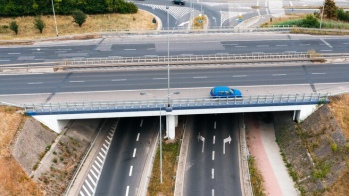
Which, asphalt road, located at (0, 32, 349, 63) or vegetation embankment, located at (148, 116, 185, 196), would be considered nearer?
vegetation embankment, located at (148, 116, 185, 196)

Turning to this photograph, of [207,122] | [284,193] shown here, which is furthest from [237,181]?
[207,122]

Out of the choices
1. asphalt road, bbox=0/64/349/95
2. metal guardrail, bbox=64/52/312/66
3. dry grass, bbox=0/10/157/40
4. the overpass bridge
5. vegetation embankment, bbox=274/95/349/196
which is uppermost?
dry grass, bbox=0/10/157/40

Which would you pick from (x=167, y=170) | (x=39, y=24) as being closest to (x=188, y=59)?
(x=167, y=170)

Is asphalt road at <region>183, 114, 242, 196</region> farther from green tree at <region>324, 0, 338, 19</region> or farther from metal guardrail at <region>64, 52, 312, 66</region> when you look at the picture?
green tree at <region>324, 0, 338, 19</region>

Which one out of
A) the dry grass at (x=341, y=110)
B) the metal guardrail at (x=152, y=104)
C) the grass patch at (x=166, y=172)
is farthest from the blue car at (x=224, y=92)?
the dry grass at (x=341, y=110)

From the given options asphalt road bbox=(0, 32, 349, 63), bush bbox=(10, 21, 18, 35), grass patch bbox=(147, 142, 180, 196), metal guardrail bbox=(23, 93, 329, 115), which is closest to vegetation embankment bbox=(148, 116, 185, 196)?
grass patch bbox=(147, 142, 180, 196)

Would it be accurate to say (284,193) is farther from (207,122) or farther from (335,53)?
(335,53)

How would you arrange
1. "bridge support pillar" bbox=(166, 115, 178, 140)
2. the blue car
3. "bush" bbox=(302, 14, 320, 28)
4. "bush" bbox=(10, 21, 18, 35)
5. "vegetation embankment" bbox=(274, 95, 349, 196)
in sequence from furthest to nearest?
"bush" bbox=(10, 21, 18, 35), "bush" bbox=(302, 14, 320, 28), "bridge support pillar" bbox=(166, 115, 178, 140), the blue car, "vegetation embankment" bbox=(274, 95, 349, 196)

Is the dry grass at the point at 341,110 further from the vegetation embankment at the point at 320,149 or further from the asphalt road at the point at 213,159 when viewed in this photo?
the asphalt road at the point at 213,159
